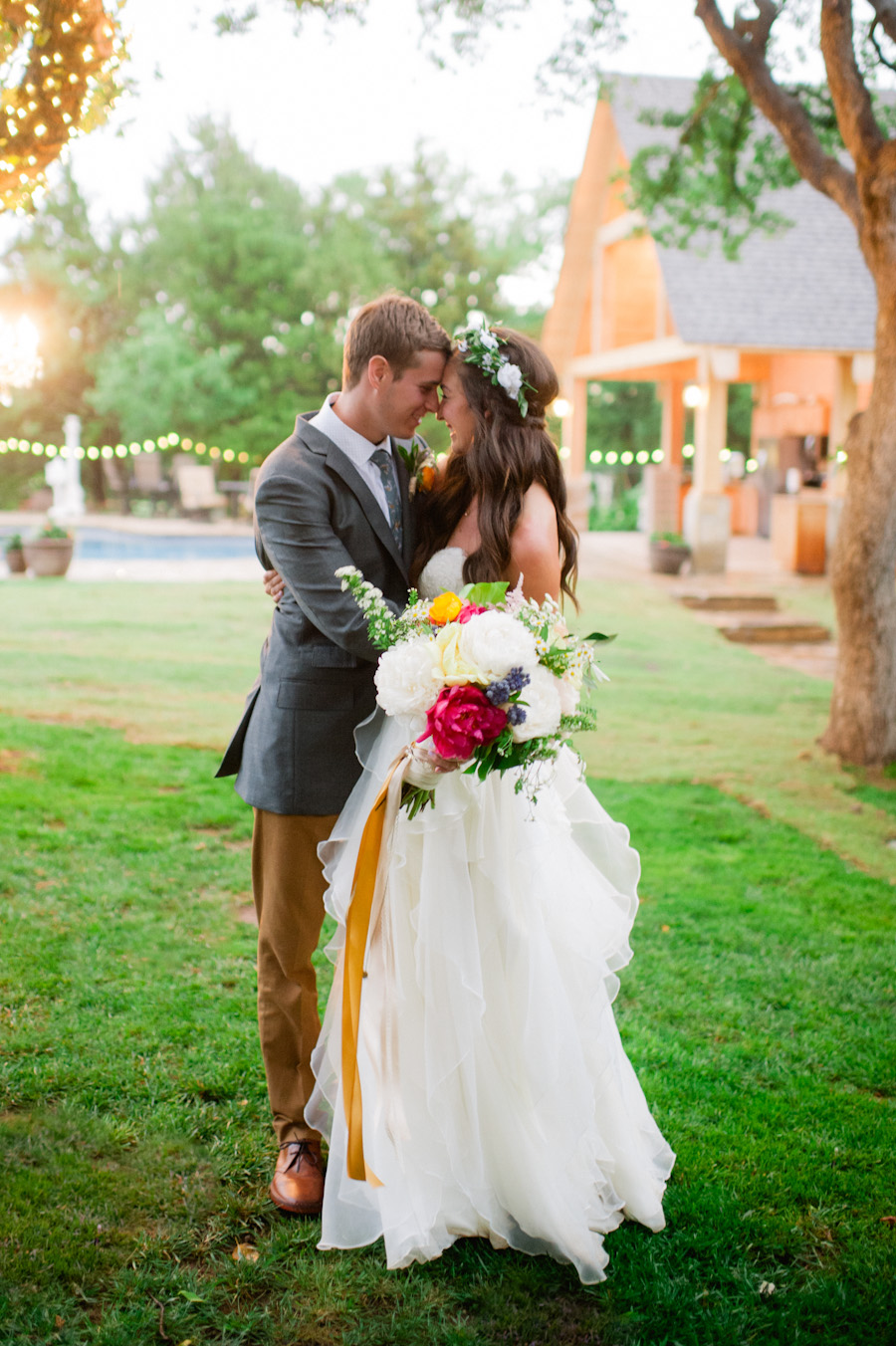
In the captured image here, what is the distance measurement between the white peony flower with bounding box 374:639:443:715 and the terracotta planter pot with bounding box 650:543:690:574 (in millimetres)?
15202

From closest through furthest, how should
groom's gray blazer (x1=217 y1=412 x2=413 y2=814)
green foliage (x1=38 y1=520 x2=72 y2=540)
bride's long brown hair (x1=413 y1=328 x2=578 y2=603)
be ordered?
groom's gray blazer (x1=217 y1=412 x2=413 y2=814), bride's long brown hair (x1=413 y1=328 x2=578 y2=603), green foliage (x1=38 y1=520 x2=72 y2=540)

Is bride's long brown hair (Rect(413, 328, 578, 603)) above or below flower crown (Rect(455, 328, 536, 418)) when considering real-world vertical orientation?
below

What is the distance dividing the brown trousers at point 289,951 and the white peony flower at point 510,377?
1250 millimetres

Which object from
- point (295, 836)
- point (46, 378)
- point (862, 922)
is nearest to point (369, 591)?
point (295, 836)

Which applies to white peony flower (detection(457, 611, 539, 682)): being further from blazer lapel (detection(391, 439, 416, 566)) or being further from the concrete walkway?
the concrete walkway

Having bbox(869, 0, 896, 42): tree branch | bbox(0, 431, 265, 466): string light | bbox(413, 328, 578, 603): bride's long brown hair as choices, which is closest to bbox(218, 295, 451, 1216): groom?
bbox(413, 328, 578, 603): bride's long brown hair

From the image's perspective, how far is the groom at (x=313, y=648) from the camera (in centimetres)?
283

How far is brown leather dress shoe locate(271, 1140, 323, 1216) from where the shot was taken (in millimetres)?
3010

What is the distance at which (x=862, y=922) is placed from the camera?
521cm

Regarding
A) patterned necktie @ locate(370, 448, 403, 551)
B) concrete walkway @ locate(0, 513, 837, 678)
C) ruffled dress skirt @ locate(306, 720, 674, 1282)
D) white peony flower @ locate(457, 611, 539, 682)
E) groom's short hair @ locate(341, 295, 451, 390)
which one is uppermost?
groom's short hair @ locate(341, 295, 451, 390)

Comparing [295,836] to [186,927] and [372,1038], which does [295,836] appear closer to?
[372,1038]

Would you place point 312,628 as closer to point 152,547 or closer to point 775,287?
point 775,287

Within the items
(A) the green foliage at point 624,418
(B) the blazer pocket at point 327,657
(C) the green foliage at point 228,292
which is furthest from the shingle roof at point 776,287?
(A) the green foliage at point 624,418

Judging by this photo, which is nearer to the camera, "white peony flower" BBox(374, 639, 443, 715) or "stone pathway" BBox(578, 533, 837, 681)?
"white peony flower" BBox(374, 639, 443, 715)
